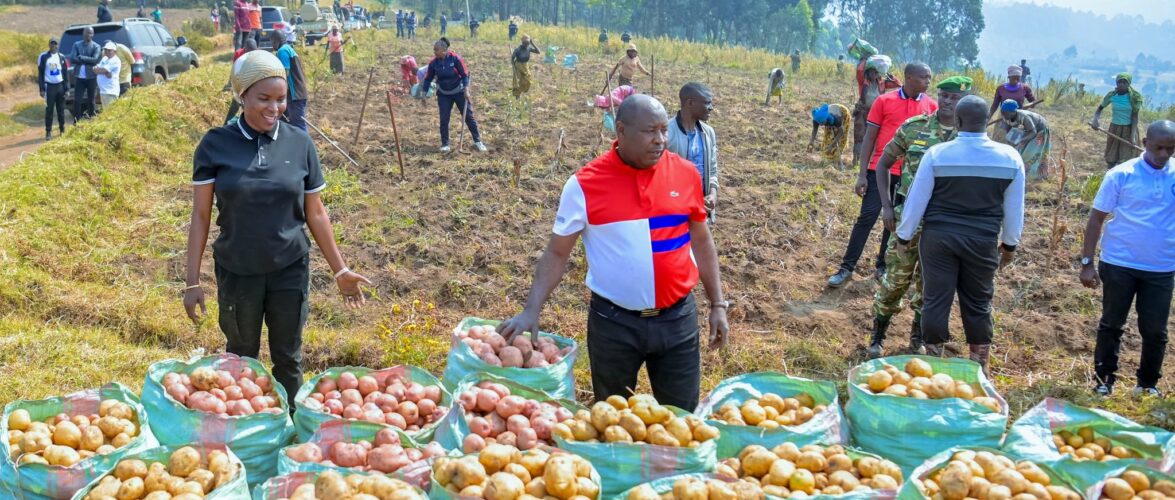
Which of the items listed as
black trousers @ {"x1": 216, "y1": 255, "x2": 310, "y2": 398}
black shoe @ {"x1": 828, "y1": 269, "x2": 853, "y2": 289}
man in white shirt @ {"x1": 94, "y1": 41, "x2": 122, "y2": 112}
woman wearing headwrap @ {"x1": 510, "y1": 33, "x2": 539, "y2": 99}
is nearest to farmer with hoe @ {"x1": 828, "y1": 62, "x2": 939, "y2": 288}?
black shoe @ {"x1": 828, "y1": 269, "x2": 853, "y2": 289}

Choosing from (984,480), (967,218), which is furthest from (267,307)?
(967,218)

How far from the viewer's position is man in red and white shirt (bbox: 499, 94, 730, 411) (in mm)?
3484

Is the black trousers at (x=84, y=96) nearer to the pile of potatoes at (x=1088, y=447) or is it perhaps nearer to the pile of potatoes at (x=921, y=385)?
the pile of potatoes at (x=921, y=385)

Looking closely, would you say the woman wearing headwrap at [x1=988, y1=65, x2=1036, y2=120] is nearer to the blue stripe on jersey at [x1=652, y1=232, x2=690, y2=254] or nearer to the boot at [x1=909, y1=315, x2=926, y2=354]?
the boot at [x1=909, y1=315, x2=926, y2=354]

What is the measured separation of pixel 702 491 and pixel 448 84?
10281 millimetres

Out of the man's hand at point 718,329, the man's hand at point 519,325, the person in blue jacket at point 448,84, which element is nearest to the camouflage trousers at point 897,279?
the man's hand at point 718,329

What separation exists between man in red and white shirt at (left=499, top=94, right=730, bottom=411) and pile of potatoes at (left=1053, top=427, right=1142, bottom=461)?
136 cm

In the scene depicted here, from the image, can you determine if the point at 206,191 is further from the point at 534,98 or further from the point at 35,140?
the point at 534,98

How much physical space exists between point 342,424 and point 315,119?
40.3 feet

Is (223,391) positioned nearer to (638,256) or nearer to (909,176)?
(638,256)

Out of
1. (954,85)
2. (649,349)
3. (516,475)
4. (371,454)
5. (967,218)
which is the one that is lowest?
(371,454)

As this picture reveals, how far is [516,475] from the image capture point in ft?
9.48

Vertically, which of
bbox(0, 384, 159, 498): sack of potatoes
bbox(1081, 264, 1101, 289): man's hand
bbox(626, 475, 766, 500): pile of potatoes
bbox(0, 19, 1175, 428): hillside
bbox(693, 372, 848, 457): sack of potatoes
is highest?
bbox(1081, 264, 1101, 289): man's hand

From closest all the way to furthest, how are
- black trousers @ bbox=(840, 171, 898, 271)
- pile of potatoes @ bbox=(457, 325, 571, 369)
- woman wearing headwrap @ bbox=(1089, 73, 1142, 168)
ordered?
1. pile of potatoes @ bbox=(457, 325, 571, 369)
2. black trousers @ bbox=(840, 171, 898, 271)
3. woman wearing headwrap @ bbox=(1089, 73, 1142, 168)
